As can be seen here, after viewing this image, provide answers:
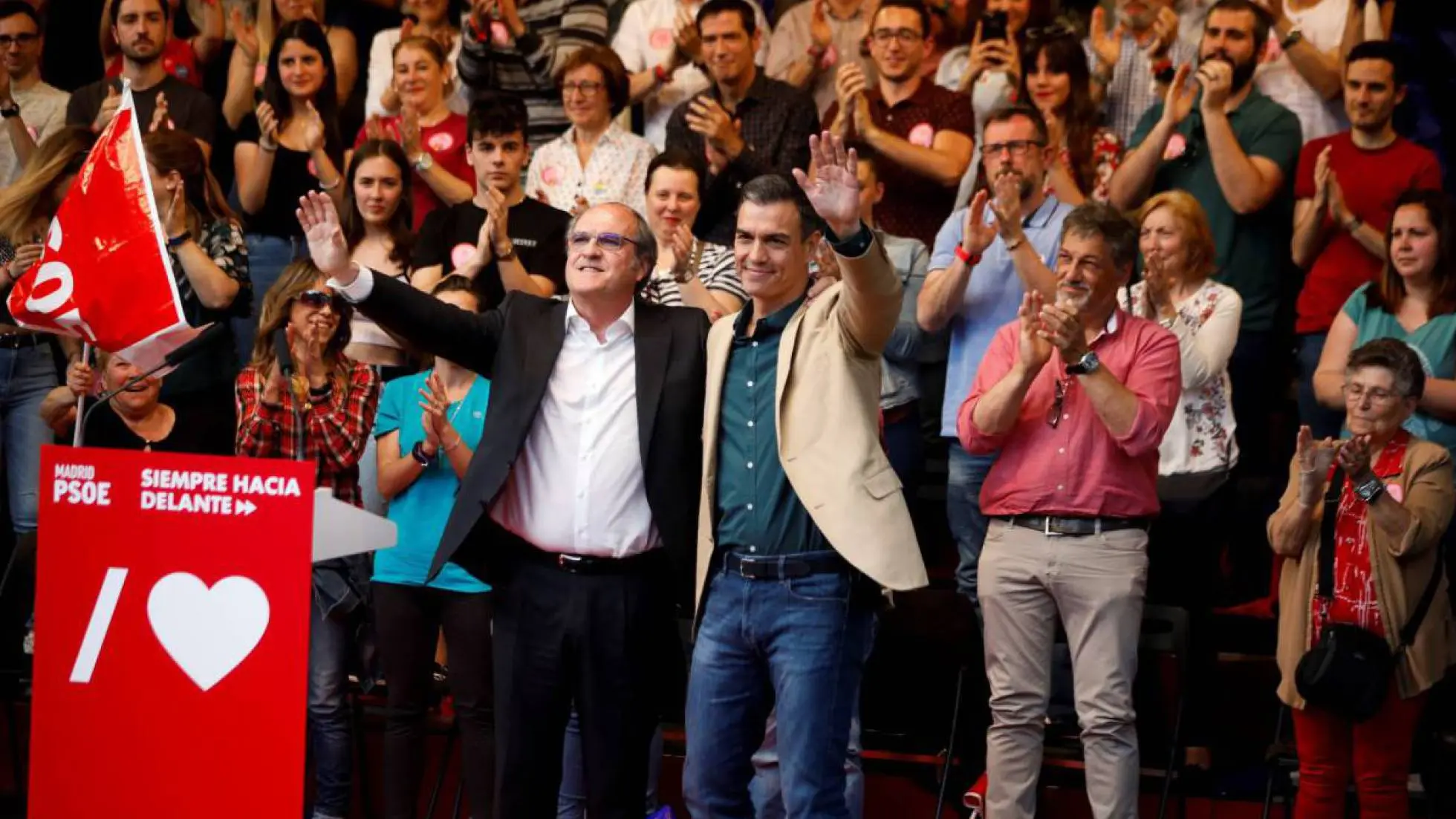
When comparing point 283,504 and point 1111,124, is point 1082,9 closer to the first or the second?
point 1111,124

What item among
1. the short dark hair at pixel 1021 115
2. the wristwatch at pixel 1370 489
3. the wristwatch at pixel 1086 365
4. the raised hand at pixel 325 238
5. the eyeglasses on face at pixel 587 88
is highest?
the eyeglasses on face at pixel 587 88

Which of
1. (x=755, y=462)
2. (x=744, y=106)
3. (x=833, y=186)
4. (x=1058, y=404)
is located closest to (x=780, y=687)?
(x=755, y=462)

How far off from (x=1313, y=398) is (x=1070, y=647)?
1.68m

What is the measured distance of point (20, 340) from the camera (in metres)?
6.09

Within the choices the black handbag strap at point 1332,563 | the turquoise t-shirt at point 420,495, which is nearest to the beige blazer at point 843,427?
the turquoise t-shirt at point 420,495

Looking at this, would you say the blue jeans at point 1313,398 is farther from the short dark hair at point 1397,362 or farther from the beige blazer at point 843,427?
the beige blazer at point 843,427

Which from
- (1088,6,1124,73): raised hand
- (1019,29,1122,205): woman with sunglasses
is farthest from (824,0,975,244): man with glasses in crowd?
(1088,6,1124,73): raised hand

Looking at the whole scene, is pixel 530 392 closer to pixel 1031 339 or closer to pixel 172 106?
pixel 1031 339

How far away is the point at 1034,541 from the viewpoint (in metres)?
4.56

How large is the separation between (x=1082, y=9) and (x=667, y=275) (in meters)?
3.10

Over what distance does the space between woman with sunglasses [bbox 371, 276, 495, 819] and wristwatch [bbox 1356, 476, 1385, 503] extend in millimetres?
2355

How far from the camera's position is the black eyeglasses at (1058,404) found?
461cm

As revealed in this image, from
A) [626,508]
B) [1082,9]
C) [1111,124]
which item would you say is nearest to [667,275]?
[626,508]

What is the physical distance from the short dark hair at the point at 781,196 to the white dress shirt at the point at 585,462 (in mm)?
458
